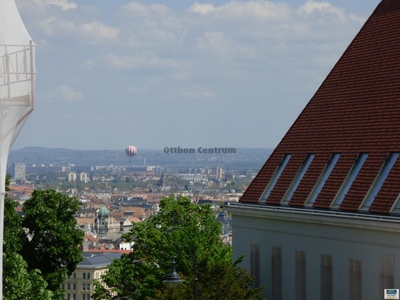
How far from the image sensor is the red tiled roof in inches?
1829

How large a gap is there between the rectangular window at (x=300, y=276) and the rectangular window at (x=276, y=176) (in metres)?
4.53

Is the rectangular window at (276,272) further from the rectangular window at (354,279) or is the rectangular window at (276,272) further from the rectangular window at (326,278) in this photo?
the rectangular window at (354,279)

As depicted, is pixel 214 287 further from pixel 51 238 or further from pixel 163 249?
pixel 51 238

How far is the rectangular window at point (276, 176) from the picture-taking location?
178 feet

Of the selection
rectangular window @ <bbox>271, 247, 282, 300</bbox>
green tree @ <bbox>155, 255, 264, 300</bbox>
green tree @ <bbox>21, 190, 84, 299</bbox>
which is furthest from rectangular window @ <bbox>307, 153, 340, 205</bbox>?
green tree @ <bbox>21, 190, 84, 299</bbox>

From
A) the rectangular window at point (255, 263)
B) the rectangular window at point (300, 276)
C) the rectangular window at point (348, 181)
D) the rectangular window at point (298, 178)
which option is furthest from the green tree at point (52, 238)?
the rectangular window at point (348, 181)

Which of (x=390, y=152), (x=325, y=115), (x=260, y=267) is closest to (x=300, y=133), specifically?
(x=325, y=115)

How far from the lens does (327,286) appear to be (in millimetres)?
47438

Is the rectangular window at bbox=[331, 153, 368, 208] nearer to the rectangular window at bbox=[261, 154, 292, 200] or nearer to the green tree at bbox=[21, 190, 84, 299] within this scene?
the rectangular window at bbox=[261, 154, 292, 200]

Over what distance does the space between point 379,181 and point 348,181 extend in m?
2.29

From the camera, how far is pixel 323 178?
49.7 m

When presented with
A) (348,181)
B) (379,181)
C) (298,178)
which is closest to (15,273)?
(298,178)

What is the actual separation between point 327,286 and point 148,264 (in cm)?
2289

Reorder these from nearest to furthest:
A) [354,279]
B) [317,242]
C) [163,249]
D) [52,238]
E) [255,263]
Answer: [354,279]
[317,242]
[255,263]
[163,249]
[52,238]
